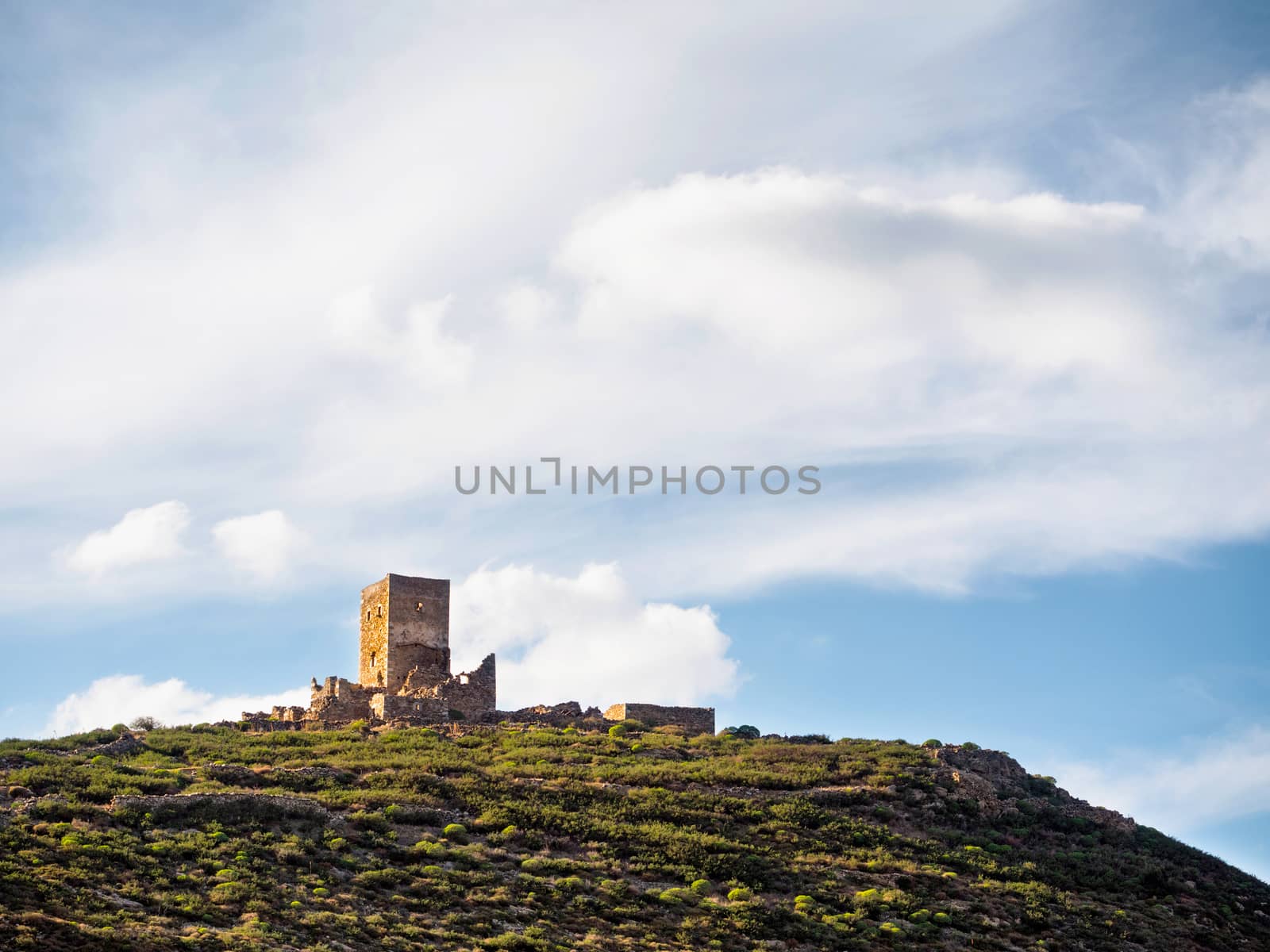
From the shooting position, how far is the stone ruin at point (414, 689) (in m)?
55.3

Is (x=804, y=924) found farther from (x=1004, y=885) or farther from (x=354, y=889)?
(x=354, y=889)

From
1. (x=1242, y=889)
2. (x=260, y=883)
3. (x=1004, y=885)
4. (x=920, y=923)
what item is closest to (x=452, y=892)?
(x=260, y=883)

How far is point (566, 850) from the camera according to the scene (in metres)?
39.9

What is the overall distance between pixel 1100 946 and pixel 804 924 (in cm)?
806

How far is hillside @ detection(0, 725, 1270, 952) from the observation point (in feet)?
106

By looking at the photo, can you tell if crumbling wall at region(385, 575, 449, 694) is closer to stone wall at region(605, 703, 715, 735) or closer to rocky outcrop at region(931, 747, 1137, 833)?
stone wall at region(605, 703, 715, 735)

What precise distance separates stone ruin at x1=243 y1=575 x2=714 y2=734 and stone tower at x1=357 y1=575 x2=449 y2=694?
0.03 meters

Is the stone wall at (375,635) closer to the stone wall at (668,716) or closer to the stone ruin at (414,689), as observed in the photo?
the stone ruin at (414,689)

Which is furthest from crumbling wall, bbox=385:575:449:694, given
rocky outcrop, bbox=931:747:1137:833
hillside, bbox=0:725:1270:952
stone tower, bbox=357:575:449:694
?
rocky outcrop, bbox=931:747:1137:833

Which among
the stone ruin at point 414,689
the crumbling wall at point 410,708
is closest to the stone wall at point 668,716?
the stone ruin at point 414,689

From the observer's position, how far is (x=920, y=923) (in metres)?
37.5

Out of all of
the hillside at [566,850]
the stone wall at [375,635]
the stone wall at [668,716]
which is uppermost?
the stone wall at [375,635]

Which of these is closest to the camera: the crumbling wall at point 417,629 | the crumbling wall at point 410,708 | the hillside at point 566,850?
the hillside at point 566,850

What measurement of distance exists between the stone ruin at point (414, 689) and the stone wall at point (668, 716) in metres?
0.03
